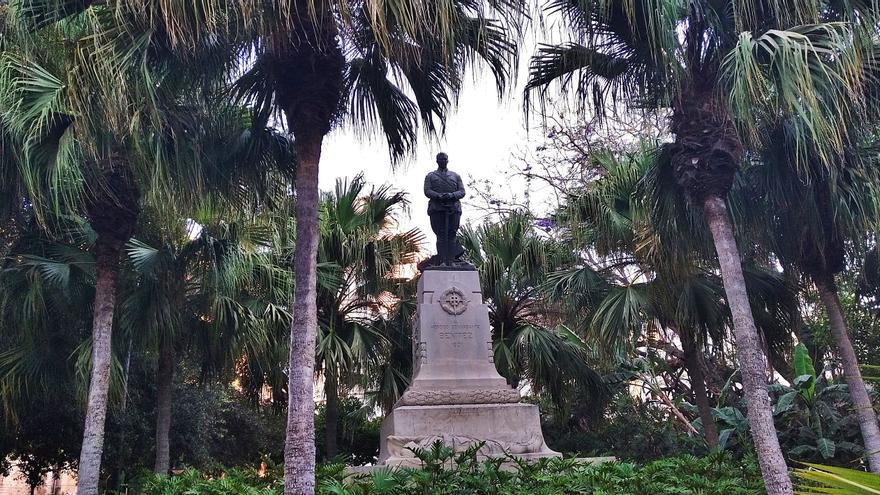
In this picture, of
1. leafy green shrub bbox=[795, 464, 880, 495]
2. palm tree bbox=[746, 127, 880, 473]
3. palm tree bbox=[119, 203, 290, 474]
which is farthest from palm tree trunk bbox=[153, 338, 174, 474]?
leafy green shrub bbox=[795, 464, 880, 495]

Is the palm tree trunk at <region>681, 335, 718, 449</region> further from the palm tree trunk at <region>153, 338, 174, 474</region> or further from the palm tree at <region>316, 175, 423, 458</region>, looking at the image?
the palm tree trunk at <region>153, 338, 174, 474</region>

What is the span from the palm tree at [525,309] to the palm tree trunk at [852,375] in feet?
15.3

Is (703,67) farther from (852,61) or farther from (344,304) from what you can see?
(344,304)

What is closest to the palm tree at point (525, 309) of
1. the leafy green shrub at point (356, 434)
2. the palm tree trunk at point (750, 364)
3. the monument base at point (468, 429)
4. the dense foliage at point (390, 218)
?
the dense foliage at point (390, 218)

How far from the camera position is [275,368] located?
13.2m

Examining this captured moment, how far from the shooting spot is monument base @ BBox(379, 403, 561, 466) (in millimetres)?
8789

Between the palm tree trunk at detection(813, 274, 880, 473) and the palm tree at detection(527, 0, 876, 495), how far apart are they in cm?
202

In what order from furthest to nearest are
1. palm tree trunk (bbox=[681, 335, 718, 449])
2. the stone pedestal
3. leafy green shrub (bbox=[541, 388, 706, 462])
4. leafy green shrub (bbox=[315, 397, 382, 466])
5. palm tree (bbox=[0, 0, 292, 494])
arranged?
leafy green shrub (bbox=[315, 397, 382, 466]) < leafy green shrub (bbox=[541, 388, 706, 462]) < palm tree trunk (bbox=[681, 335, 718, 449]) < the stone pedestal < palm tree (bbox=[0, 0, 292, 494])

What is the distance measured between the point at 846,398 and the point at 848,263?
4.57 m

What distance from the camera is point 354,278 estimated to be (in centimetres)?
1436

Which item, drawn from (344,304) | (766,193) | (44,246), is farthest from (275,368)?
(766,193)

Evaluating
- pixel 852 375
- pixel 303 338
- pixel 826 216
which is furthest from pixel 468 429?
pixel 826 216

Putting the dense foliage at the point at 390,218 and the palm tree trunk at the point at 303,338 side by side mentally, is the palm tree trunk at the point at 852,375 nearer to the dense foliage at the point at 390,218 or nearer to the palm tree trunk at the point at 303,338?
the dense foliage at the point at 390,218

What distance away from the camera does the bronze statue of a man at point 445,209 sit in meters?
10.7
